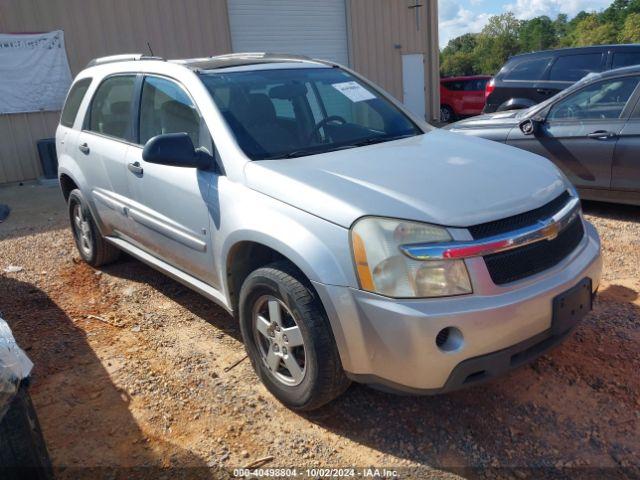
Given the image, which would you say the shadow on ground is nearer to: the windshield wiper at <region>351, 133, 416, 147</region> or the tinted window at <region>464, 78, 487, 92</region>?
the windshield wiper at <region>351, 133, 416, 147</region>

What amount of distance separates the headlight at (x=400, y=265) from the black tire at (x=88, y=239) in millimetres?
3153

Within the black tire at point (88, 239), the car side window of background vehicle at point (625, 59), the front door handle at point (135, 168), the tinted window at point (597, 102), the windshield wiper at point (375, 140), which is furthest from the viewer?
the car side window of background vehicle at point (625, 59)

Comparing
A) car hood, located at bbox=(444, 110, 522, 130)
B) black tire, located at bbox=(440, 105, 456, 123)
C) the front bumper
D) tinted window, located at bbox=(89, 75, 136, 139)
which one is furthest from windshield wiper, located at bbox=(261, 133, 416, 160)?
black tire, located at bbox=(440, 105, 456, 123)

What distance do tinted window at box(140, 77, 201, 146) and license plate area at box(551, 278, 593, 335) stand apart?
215 centimetres

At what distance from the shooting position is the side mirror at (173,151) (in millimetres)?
2971

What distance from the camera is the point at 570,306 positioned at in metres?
2.51

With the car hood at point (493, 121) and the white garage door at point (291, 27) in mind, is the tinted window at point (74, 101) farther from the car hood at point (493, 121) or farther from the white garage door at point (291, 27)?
the white garage door at point (291, 27)

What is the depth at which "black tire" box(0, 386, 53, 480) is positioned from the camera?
78.4 inches

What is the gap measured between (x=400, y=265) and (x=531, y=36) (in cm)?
6963

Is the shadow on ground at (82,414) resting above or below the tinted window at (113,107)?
below

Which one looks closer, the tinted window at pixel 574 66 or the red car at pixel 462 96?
the tinted window at pixel 574 66

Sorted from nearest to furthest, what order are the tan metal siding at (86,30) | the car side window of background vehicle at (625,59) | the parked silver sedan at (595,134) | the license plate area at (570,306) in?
the license plate area at (570,306), the parked silver sedan at (595,134), the car side window of background vehicle at (625,59), the tan metal siding at (86,30)

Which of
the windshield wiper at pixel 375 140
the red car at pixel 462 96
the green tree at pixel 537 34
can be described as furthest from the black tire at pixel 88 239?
the green tree at pixel 537 34

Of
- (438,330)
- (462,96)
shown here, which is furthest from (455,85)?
(438,330)
